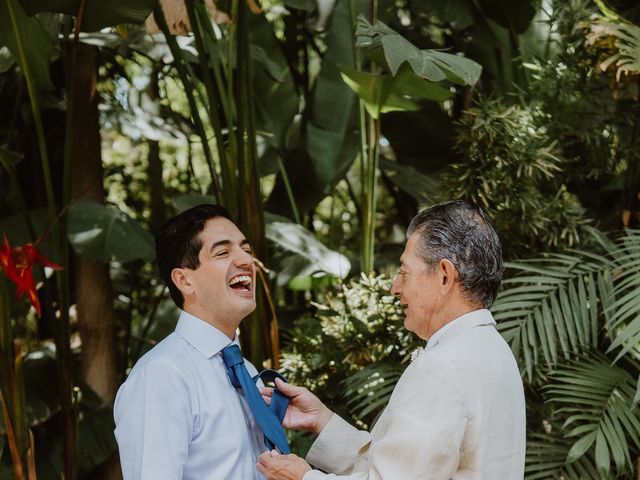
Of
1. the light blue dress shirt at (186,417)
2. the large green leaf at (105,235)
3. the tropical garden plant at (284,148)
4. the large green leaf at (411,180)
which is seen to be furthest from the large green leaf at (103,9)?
the large green leaf at (411,180)

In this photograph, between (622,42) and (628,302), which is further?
(622,42)

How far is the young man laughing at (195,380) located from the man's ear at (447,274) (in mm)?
503

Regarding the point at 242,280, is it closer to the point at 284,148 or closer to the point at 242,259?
the point at 242,259

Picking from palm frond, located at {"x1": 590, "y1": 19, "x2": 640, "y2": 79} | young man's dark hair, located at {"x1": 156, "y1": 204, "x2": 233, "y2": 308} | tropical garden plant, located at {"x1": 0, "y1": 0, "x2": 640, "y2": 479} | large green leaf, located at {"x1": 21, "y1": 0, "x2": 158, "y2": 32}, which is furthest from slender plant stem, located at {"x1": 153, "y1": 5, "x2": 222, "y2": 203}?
palm frond, located at {"x1": 590, "y1": 19, "x2": 640, "y2": 79}

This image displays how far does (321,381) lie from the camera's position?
3.78 meters

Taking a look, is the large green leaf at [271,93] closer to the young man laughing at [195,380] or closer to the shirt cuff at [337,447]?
the young man laughing at [195,380]

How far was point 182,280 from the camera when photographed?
215cm

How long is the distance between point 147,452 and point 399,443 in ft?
1.70

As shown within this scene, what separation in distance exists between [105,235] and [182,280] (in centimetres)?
176

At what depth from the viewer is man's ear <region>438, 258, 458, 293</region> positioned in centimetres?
185

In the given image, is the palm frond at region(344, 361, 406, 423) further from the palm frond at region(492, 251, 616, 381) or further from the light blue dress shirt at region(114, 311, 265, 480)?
the light blue dress shirt at region(114, 311, 265, 480)

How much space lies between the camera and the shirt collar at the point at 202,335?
6.77 feet

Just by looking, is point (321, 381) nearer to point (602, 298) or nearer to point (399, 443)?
point (602, 298)

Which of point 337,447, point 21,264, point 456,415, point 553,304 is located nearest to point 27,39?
point 21,264
